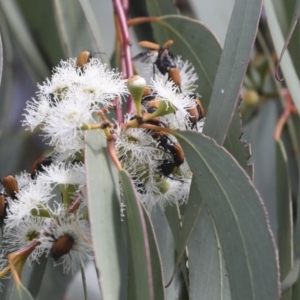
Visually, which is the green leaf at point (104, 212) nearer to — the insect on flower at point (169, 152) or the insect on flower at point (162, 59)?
the insect on flower at point (169, 152)

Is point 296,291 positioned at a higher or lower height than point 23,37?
lower

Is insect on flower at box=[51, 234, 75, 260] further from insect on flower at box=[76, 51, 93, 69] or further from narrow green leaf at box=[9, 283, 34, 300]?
insect on flower at box=[76, 51, 93, 69]

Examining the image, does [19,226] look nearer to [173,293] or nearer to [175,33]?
[173,293]

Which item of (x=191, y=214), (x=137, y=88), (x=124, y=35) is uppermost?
(x=124, y=35)

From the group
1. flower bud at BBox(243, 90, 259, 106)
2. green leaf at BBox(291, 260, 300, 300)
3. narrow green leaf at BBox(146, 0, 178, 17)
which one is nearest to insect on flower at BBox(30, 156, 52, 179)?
green leaf at BBox(291, 260, 300, 300)

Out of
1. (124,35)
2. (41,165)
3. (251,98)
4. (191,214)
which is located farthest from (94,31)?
(251,98)

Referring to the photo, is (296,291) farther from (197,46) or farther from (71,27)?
(71,27)
